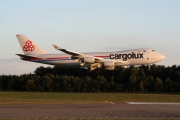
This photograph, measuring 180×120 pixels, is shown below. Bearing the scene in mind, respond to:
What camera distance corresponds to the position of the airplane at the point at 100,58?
5946 centimetres

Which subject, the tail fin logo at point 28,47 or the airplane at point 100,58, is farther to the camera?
the tail fin logo at point 28,47

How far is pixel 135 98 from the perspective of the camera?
146 ft

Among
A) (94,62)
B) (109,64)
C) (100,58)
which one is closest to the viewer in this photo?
(109,64)

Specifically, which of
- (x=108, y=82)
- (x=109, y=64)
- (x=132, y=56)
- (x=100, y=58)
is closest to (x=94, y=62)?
(x=100, y=58)

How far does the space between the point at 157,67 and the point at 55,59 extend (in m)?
27.0

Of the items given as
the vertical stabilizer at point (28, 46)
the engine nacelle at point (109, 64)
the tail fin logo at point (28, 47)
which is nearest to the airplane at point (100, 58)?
the engine nacelle at point (109, 64)

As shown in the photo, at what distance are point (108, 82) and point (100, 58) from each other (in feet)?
38.6

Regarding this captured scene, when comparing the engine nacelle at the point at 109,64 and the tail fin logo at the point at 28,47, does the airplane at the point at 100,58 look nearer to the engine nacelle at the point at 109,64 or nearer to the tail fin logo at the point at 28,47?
the engine nacelle at the point at 109,64

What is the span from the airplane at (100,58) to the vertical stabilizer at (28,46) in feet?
6.95

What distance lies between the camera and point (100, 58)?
198 feet

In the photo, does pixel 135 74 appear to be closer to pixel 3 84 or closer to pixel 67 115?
pixel 3 84

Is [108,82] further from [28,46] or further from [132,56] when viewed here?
[28,46]

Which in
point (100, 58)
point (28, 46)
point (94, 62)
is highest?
point (28, 46)

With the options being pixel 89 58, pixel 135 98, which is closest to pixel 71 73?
pixel 89 58
